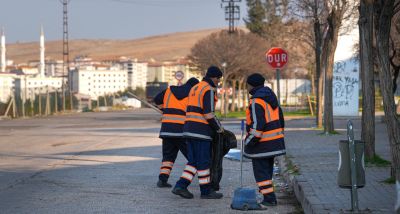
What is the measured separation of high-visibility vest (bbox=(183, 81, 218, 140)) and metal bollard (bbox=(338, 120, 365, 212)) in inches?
116

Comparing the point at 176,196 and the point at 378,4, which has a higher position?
the point at 378,4

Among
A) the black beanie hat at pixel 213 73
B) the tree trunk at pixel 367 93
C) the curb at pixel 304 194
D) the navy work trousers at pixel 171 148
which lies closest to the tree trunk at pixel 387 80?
the curb at pixel 304 194

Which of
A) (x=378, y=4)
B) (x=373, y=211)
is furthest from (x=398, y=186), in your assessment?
(x=378, y=4)

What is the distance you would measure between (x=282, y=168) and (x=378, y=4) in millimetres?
5082

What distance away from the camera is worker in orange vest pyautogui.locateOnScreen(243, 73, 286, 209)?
10.2 m

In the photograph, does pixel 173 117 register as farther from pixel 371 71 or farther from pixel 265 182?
pixel 371 71

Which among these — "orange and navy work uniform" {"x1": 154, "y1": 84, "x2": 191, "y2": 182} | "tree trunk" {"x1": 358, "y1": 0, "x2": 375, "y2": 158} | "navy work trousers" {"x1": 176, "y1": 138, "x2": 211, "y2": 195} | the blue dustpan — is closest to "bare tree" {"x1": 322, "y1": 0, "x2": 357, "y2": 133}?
"tree trunk" {"x1": 358, "y1": 0, "x2": 375, "y2": 158}

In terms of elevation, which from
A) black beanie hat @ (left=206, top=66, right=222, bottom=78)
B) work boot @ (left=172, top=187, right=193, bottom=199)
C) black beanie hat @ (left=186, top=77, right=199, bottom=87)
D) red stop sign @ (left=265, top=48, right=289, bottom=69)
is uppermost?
red stop sign @ (left=265, top=48, right=289, bottom=69)

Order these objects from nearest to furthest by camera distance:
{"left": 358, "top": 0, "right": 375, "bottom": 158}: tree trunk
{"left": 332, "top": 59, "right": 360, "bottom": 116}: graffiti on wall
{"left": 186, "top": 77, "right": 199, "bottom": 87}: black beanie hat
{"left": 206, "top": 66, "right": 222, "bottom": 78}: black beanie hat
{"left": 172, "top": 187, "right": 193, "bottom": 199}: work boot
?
{"left": 172, "top": 187, "right": 193, "bottom": 199}: work boot < {"left": 206, "top": 66, "right": 222, "bottom": 78}: black beanie hat < {"left": 186, "top": 77, "right": 199, "bottom": 87}: black beanie hat < {"left": 358, "top": 0, "right": 375, "bottom": 158}: tree trunk < {"left": 332, "top": 59, "right": 360, "bottom": 116}: graffiti on wall

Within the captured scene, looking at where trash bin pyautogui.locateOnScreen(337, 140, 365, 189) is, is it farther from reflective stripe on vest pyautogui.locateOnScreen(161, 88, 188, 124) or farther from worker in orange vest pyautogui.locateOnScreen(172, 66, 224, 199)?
reflective stripe on vest pyautogui.locateOnScreen(161, 88, 188, 124)

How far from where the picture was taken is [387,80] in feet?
33.6

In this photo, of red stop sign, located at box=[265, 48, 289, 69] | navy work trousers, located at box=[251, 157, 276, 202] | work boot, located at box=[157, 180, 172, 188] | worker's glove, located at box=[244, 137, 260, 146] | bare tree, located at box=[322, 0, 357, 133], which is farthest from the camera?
bare tree, located at box=[322, 0, 357, 133]

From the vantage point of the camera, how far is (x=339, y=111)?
40469mm

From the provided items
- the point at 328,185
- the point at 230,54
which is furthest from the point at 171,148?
the point at 230,54
